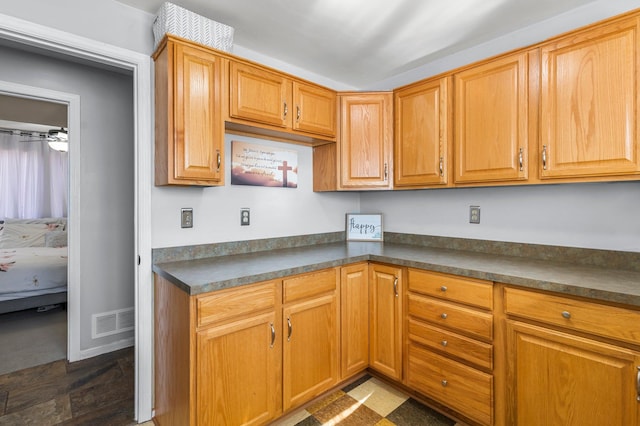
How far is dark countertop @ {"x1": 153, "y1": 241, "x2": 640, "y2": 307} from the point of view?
1357 millimetres

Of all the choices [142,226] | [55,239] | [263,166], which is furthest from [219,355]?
[55,239]

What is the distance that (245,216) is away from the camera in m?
2.28

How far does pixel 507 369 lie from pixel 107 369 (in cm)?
276

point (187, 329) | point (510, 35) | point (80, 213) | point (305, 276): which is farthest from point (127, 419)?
point (510, 35)

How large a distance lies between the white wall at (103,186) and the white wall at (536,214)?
247cm

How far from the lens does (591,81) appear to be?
154 centimetres

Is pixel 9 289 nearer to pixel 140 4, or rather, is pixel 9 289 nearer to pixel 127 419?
pixel 127 419

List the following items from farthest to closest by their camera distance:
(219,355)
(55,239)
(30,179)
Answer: (30,179)
(55,239)
(219,355)

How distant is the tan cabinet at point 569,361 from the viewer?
123 centimetres

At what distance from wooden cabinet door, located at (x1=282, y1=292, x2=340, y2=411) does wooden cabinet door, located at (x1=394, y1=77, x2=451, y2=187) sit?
3.59ft

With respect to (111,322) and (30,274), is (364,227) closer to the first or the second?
(111,322)

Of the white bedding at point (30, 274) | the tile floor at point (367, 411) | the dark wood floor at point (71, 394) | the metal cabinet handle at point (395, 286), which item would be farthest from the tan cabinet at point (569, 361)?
the white bedding at point (30, 274)

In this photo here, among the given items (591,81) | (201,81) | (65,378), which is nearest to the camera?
(591,81)

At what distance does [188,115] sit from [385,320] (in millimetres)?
1776
